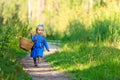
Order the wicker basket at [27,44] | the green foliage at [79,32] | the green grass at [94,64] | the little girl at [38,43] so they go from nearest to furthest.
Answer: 1. the green grass at [94,64]
2. the wicker basket at [27,44]
3. the little girl at [38,43]
4. the green foliage at [79,32]

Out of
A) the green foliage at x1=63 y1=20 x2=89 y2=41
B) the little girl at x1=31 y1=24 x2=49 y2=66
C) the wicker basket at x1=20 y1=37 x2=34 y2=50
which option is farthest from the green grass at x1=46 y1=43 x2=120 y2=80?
the green foliage at x1=63 y1=20 x2=89 y2=41

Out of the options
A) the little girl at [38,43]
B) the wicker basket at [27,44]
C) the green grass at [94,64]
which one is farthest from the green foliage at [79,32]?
the wicker basket at [27,44]

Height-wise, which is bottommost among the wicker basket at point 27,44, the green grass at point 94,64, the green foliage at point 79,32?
the green foliage at point 79,32

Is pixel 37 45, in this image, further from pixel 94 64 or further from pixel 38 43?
pixel 94 64

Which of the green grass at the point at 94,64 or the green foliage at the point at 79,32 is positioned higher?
the green grass at the point at 94,64

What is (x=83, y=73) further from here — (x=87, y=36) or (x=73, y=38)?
(x=73, y=38)

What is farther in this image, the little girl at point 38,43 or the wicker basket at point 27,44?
the little girl at point 38,43

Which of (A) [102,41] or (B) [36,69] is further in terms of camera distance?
(A) [102,41]

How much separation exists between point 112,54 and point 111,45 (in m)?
2.68

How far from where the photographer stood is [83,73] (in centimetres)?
1209

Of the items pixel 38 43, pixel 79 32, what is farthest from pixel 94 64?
pixel 79 32

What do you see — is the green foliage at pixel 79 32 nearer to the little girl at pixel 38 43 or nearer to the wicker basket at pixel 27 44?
the little girl at pixel 38 43

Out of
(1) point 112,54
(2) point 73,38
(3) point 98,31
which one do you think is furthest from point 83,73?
(2) point 73,38

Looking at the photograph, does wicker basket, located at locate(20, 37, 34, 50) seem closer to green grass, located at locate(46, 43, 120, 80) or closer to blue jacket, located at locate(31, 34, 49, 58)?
blue jacket, located at locate(31, 34, 49, 58)
